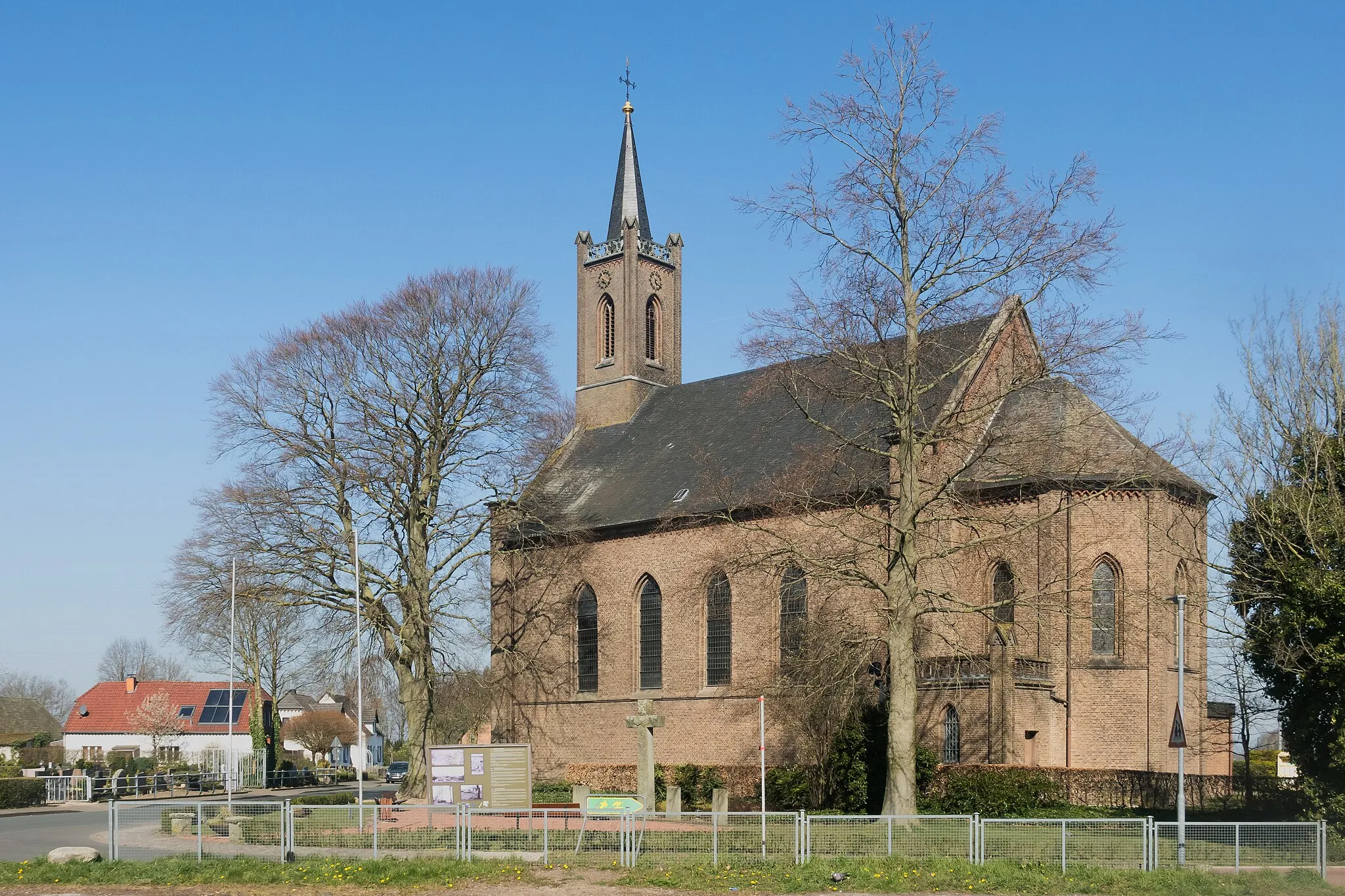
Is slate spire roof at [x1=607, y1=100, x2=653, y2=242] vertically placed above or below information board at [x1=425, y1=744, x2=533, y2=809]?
above

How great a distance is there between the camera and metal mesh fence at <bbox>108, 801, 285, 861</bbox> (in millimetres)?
21750

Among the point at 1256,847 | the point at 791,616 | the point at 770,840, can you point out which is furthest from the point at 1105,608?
the point at 770,840

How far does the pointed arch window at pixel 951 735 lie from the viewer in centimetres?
3284

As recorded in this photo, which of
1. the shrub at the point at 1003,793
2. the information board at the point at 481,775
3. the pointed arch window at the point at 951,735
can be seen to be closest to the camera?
the information board at the point at 481,775

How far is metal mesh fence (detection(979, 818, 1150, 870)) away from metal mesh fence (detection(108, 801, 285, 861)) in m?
11.2

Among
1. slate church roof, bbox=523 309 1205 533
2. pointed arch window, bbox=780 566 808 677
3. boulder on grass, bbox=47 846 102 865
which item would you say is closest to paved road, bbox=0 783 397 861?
boulder on grass, bbox=47 846 102 865

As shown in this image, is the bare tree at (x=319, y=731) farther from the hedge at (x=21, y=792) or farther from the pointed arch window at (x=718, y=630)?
the pointed arch window at (x=718, y=630)

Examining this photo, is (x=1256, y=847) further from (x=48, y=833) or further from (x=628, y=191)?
(x=628, y=191)

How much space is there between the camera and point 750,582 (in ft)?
126

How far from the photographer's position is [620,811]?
68.5 ft

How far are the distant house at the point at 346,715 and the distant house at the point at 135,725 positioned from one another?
18543mm

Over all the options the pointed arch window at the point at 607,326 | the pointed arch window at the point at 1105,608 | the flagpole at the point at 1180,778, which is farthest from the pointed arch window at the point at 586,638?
the flagpole at the point at 1180,778

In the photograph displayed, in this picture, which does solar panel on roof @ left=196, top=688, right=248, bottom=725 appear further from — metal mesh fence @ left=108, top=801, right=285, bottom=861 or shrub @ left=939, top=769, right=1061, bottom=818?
shrub @ left=939, top=769, right=1061, bottom=818

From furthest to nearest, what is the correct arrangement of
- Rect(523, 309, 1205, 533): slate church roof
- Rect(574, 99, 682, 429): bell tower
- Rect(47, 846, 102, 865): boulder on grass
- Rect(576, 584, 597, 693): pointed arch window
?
Rect(574, 99, 682, 429): bell tower < Rect(576, 584, 597, 693): pointed arch window < Rect(523, 309, 1205, 533): slate church roof < Rect(47, 846, 102, 865): boulder on grass
